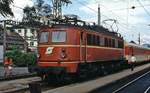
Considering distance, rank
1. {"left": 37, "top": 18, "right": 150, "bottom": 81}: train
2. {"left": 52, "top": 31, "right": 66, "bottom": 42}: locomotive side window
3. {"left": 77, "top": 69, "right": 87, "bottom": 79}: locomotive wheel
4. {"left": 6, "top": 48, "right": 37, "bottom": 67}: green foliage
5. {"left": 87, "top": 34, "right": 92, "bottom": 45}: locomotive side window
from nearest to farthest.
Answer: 1. {"left": 37, "top": 18, "right": 150, "bottom": 81}: train
2. {"left": 52, "top": 31, "right": 66, "bottom": 42}: locomotive side window
3. {"left": 77, "top": 69, "right": 87, "bottom": 79}: locomotive wheel
4. {"left": 87, "top": 34, "right": 92, "bottom": 45}: locomotive side window
5. {"left": 6, "top": 48, "right": 37, "bottom": 67}: green foliage

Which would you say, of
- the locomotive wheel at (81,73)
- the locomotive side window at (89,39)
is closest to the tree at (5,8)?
the locomotive side window at (89,39)

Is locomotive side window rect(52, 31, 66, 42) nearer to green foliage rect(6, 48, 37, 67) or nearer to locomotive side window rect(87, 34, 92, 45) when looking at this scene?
locomotive side window rect(87, 34, 92, 45)

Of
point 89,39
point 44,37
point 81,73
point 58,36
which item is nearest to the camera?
point 58,36

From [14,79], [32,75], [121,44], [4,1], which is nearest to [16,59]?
[121,44]

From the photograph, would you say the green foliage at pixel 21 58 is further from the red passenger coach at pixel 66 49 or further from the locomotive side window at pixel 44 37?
the locomotive side window at pixel 44 37

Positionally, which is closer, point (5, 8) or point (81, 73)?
point (5, 8)

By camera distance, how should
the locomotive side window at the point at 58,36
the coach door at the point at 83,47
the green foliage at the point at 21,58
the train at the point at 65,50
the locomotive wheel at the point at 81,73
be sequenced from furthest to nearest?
the green foliage at the point at 21,58 < the coach door at the point at 83,47 < the locomotive wheel at the point at 81,73 < the locomotive side window at the point at 58,36 < the train at the point at 65,50

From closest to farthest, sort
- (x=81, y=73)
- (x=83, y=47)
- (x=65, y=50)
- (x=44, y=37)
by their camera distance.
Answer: (x=65, y=50)
(x=44, y=37)
(x=81, y=73)
(x=83, y=47)

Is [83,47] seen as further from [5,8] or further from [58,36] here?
[5,8]

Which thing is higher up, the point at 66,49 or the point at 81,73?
the point at 66,49

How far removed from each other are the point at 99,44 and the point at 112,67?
697cm

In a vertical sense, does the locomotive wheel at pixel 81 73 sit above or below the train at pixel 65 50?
below

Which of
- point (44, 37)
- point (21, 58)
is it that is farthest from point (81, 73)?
point (21, 58)

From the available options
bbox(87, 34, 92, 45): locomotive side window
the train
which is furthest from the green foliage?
bbox(87, 34, 92, 45): locomotive side window
